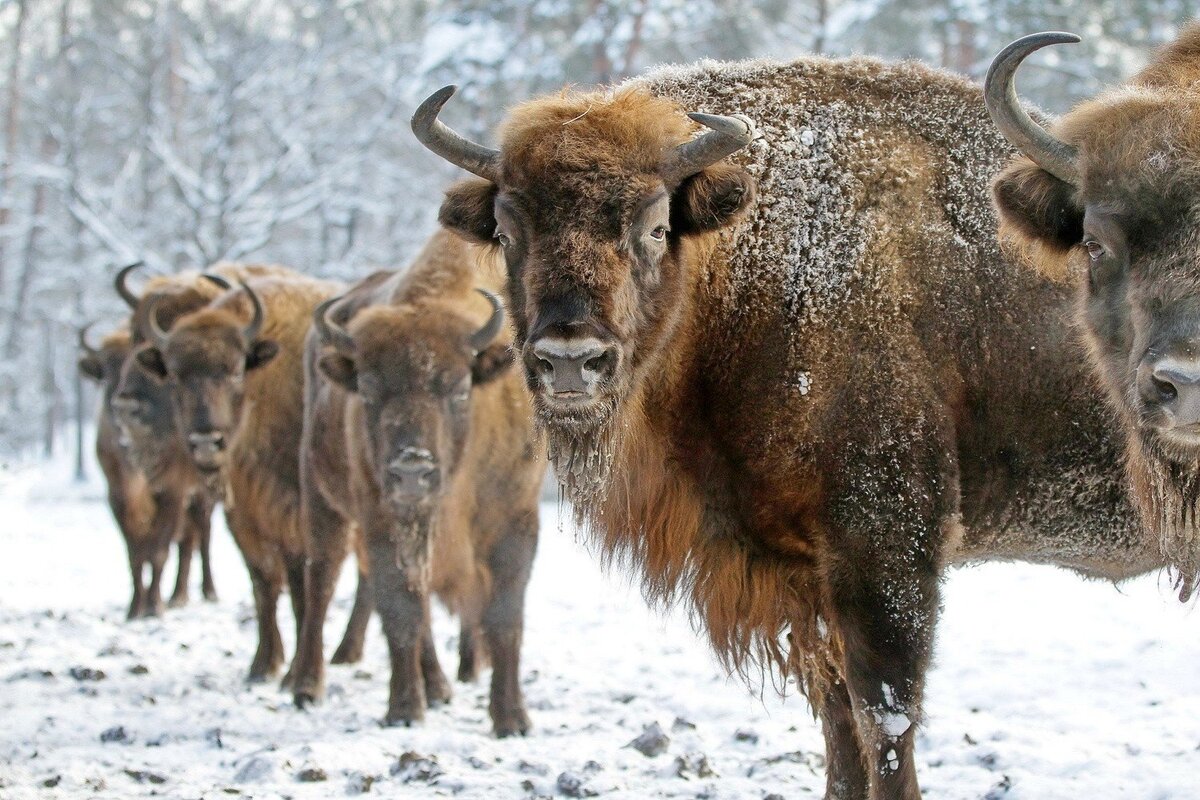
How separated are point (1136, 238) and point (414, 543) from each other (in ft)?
14.0

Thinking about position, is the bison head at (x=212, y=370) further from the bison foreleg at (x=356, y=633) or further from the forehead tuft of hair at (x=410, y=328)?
the forehead tuft of hair at (x=410, y=328)

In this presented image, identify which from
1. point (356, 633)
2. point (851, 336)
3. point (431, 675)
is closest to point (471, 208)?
point (851, 336)

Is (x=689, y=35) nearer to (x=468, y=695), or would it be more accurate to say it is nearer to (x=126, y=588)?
(x=126, y=588)

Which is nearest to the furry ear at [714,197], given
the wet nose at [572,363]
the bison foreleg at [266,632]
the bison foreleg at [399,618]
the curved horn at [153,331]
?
the wet nose at [572,363]

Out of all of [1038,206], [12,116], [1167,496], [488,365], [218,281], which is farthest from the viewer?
[12,116]

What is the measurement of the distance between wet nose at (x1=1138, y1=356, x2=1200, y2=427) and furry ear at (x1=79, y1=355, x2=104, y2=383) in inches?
435

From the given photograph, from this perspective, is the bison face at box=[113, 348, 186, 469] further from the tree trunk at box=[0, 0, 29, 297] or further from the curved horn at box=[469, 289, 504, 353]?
the tree trunk at box=[0, 0, 29, 297]

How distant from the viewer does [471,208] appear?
421 cm

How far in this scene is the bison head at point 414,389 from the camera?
20.6ft

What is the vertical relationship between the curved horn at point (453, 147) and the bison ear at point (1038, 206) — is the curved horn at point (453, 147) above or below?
above

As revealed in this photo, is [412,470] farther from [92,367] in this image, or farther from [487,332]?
[92,367]

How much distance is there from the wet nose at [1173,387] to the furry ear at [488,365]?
402 cm

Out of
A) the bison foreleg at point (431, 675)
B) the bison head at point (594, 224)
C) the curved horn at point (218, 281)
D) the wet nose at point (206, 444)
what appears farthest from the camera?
the curved horn at point (218, 281)

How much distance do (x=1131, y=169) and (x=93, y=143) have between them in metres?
33.4
